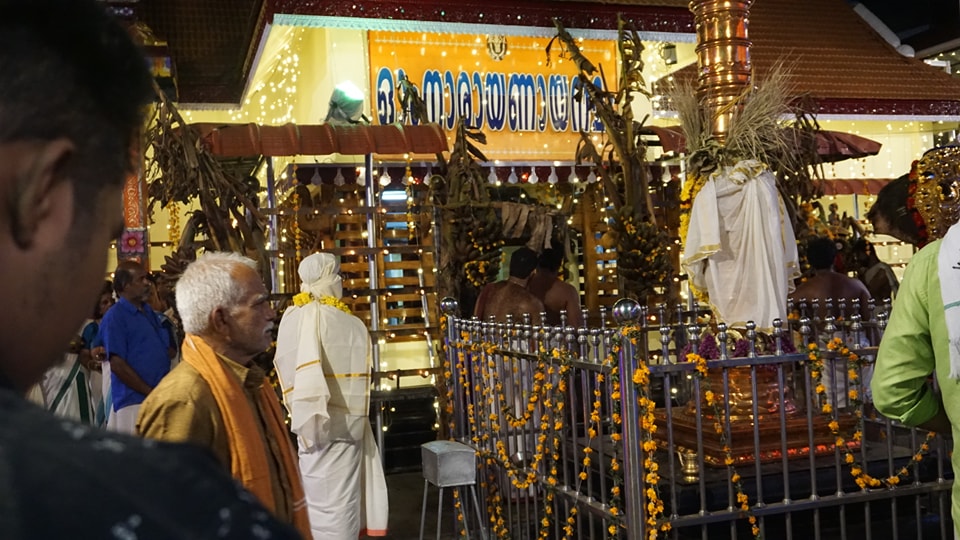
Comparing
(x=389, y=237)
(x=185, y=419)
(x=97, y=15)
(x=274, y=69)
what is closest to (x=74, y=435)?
(x=97, y=15)

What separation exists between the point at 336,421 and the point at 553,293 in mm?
3148

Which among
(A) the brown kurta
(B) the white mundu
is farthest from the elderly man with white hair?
(B) the white mundu

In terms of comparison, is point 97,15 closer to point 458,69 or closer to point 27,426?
point 27,426

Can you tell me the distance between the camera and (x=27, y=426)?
26.2 inches

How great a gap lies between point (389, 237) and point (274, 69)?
6586 mm

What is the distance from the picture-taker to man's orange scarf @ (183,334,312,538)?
2871mm

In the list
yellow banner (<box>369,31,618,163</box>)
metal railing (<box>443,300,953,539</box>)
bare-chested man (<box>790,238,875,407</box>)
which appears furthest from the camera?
yellow banner (<box>369,31,618,163</box>)

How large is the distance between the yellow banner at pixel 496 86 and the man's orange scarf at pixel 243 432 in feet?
31.9

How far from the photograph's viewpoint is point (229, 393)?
118 inches

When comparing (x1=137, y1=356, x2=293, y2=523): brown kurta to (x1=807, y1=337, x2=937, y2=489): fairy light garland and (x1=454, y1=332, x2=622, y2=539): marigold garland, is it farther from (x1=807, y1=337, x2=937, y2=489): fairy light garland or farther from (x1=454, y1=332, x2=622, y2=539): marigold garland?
(x1=807, y1=337, x2=937, y2=489): fairy light garland

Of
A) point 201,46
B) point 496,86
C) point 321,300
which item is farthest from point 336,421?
point 201,46

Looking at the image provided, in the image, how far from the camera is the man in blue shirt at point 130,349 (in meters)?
6.51

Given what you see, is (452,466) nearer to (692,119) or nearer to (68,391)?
(68,391)

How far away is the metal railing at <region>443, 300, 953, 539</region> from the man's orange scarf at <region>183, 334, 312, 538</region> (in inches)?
72.6
